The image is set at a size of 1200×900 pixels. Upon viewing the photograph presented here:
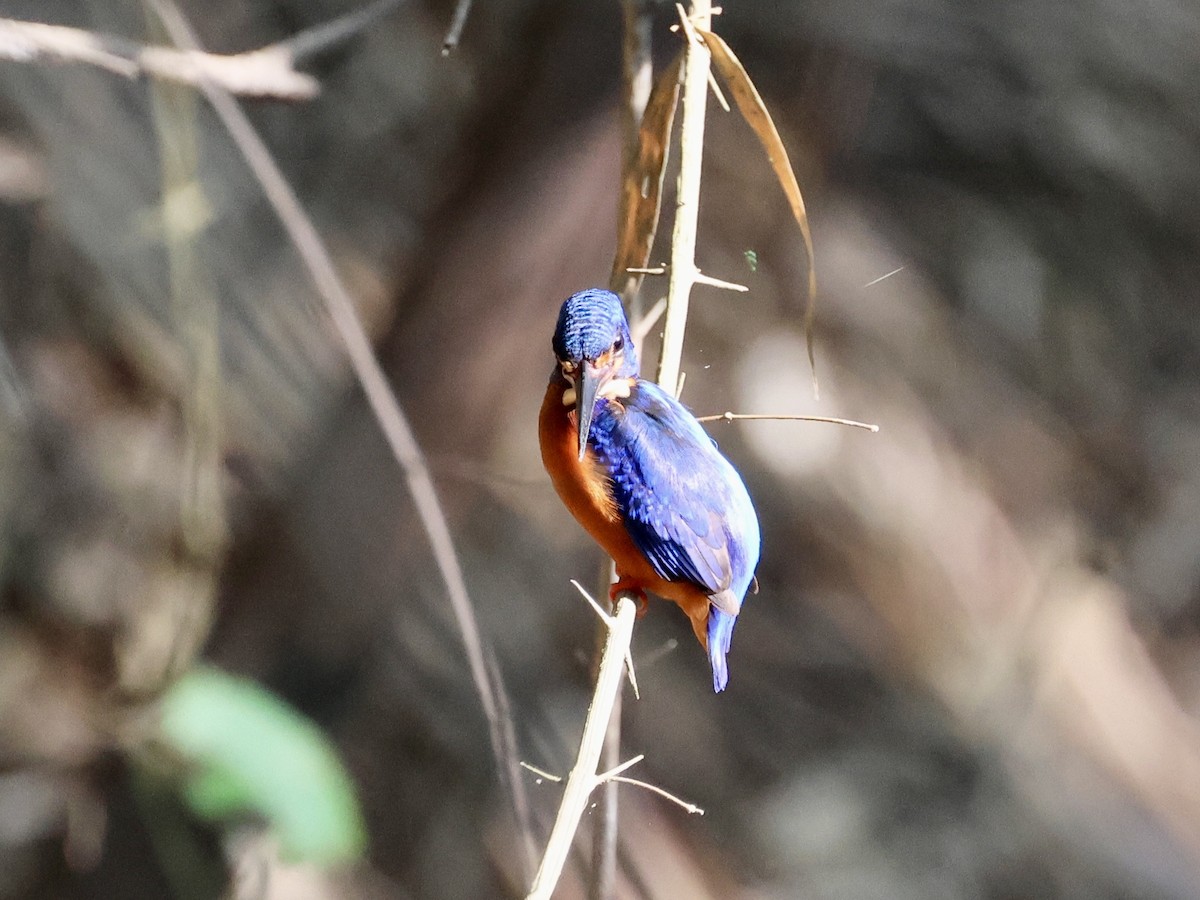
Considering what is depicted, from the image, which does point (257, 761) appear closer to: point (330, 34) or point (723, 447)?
point (723, 447)

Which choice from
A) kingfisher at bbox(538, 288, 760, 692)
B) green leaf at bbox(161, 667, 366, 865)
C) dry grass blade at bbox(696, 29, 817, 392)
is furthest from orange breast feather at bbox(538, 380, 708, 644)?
green leaf at bbox(161, 667, 366, 865)

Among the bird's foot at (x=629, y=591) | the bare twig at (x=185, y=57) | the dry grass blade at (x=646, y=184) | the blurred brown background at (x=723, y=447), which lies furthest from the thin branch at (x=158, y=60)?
the bird's foot at (x=629, y=591)

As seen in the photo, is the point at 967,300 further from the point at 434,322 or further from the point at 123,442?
the point at 123,442

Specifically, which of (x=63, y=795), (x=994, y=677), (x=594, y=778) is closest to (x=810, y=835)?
(x=994, y=677)

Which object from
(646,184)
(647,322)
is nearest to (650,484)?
(647,322)

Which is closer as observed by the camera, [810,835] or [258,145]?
[258,145]

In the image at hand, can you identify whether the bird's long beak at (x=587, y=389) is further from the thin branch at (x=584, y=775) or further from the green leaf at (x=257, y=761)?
the green leaf at (x=257, y=761)
